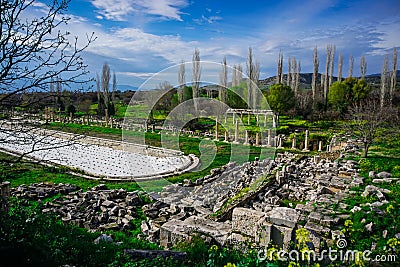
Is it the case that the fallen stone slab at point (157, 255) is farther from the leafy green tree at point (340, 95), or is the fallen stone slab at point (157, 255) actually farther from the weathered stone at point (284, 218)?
the leafy green tree at point (340, 95)

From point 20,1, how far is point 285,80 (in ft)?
154

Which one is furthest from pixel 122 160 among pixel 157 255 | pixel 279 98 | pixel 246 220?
pixel 279 98

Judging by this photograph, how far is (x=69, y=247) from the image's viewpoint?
480 centimetres

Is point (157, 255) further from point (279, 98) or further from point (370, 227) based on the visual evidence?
point (279, 98)

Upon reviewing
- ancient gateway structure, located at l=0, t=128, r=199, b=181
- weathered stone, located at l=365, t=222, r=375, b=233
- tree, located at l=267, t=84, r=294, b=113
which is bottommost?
ancient gateway structure, located at l=0, t=128, r=199, b=181

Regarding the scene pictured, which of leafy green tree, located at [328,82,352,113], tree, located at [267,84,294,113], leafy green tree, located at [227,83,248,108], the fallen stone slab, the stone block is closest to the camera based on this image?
the fallen stone slab

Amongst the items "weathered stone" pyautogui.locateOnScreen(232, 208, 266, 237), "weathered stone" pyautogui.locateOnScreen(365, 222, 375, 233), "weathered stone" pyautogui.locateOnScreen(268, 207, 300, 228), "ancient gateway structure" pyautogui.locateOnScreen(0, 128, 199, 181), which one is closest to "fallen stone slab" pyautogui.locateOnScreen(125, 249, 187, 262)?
"weathered stone" pyautogui.locateOnScreen(268, 207, 300, 228)

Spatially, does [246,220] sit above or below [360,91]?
below

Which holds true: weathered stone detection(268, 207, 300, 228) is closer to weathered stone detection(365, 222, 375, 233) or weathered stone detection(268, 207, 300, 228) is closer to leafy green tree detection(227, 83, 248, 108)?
weathered stone detection(365, 222, 375, 233)

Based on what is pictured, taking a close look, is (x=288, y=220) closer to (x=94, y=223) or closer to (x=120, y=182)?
(x=94, y=223)

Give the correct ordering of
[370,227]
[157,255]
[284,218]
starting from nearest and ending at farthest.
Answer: [157,255] → [284,218] → [370,227]

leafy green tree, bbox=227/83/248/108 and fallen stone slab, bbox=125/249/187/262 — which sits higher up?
leafy green tree, bbox=227/83/248/108

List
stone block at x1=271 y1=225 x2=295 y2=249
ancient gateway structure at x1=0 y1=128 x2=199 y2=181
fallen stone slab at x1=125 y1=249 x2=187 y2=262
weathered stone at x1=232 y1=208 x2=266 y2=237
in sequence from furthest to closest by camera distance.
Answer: ancient gateway structure at x1=0 y1=128 x2=199 y2=181 < weathered stone at x1=232 y1=208 x2=266 y2=237 < stone block at x1=271 y1=225 x2=295 y2=249 < fallen stone slab at x1=125 y1=249 x2=187 y2=262

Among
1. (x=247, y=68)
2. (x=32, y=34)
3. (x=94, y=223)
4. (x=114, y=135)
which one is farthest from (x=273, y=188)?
(x=247, y=68)
